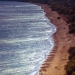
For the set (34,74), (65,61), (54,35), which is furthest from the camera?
(54,35)

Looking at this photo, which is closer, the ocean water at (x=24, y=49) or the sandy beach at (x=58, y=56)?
the sandy beach at (x=58, y=56)

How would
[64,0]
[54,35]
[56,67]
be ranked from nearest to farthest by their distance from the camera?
[56,67]
[54,35]
[64,0]

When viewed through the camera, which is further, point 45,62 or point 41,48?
point 41,48

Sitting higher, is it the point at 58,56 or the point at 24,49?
the point at 58,56

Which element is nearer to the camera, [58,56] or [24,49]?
[58,56]

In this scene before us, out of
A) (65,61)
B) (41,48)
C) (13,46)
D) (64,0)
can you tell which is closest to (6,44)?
(13,46)

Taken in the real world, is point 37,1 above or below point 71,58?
below

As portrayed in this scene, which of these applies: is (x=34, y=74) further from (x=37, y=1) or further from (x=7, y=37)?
(x=37, y=1)

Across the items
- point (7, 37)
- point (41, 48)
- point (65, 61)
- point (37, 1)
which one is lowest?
point (37, 1)

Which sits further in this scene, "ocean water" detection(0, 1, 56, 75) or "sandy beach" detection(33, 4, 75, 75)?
"ocean water" detection(0, 1, 56, 75)
